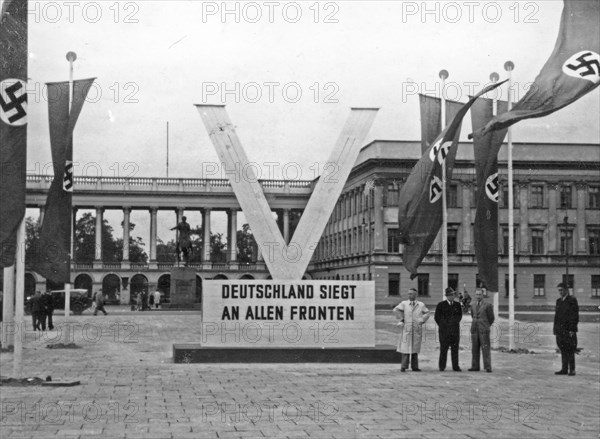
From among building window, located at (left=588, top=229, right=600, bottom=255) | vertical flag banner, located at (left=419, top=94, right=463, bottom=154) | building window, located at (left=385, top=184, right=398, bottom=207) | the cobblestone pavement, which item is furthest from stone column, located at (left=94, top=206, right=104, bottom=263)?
vertical flag banner, located at (left=419, top=94, right=463, bottom=154)

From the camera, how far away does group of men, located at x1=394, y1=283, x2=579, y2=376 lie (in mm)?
16422

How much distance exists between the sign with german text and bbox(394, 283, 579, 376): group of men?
1.48 meters

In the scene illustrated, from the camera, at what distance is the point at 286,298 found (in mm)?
18000

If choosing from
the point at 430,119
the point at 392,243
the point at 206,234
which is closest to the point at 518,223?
the point at 392,243

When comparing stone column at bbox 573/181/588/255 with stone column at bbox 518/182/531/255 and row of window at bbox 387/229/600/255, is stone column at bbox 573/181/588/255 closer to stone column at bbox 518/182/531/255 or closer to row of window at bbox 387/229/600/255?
row of window at bbox 387/229/600/255

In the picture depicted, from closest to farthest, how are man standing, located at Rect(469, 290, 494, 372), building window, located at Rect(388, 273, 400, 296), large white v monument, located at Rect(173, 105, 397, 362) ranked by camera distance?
man standing, located at Rect(469, 290, 494, 372) → large white v monument, located at Rect(173, 105, 397, 362) → building window, located at Rect(388, 273, 400, 296)

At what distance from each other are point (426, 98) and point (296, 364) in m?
7.46

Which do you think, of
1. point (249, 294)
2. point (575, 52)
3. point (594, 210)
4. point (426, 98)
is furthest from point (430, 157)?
point (594, 210)

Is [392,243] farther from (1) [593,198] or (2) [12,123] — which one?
(2) [12,123]

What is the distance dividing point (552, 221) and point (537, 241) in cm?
199

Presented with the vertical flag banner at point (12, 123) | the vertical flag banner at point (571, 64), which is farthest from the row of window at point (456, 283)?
the vertical flag banner at point (571, 64)

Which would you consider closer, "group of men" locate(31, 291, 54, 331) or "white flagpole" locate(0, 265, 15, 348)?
"white flagpole" locate(0, 265, 15, 348)

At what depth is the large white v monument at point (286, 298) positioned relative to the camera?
17.8 meters

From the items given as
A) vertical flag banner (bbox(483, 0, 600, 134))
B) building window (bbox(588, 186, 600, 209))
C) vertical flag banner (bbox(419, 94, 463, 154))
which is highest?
building window (bbox(588, 186, 600, 209))
